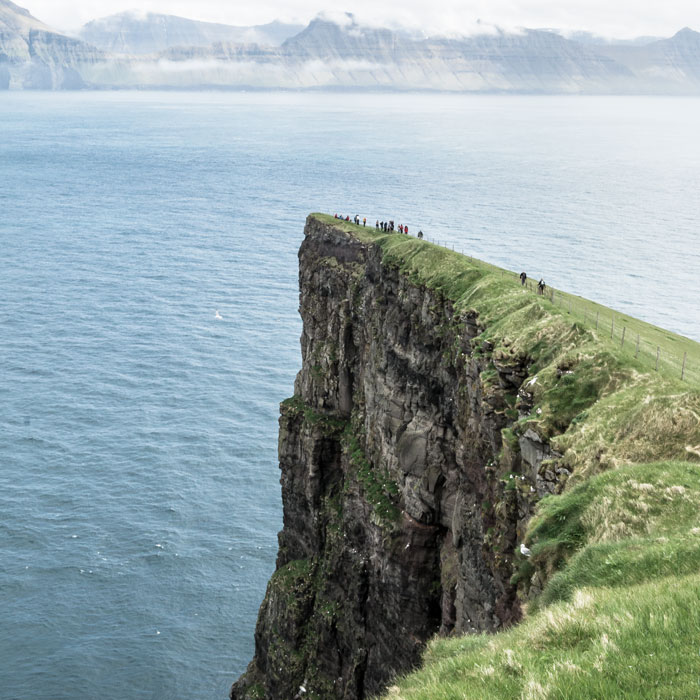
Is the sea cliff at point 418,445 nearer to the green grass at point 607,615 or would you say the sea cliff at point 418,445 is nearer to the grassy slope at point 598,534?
the grassy slope at point 598,534

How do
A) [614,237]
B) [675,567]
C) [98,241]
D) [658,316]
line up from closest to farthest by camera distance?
[675,567] < [658,316] < [614,237] < [98,241]

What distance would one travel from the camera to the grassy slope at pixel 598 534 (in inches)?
628

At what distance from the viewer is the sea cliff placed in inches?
1272

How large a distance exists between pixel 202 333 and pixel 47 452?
36.2 meters

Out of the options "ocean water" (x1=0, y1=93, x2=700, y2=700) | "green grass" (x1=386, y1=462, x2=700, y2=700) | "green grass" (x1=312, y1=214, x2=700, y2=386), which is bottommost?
"ocean water" (x1=0, y1=93, x2=700, y2=700)

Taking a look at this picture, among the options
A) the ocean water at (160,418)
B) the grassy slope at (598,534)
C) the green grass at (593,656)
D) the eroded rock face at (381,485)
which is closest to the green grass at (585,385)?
the grassy slope at (598,534)

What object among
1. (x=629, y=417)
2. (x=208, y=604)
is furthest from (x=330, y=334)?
(x=629, y=417)

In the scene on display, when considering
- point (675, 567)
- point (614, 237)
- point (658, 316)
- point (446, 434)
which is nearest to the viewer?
point (675, 567)

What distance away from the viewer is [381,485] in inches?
2149

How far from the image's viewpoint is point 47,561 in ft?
252

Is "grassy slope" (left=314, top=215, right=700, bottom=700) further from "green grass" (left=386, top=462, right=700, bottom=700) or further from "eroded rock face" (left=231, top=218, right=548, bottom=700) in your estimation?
"eroded rock face" (left=231, top=218, right=548, bottom=700)

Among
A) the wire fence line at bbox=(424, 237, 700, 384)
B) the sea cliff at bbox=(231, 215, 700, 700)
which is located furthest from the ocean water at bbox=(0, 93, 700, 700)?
the wire fence line at bbox=(424, 237, 700, 384)

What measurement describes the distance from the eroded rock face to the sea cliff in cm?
14

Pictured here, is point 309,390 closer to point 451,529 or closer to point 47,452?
point 451,529
